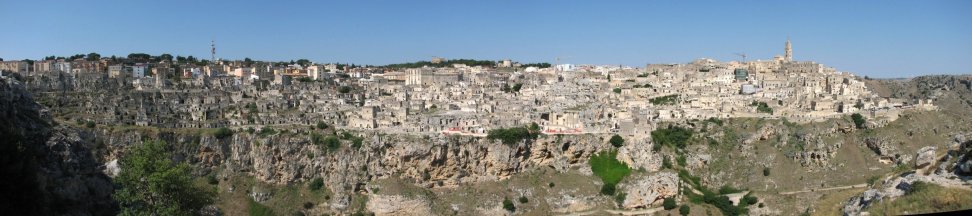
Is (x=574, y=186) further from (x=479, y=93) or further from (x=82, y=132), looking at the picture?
(x=82, y=132)

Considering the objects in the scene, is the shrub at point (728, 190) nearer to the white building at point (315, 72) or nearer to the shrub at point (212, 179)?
the shrub at point (212, 179)

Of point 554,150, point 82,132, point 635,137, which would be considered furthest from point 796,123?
point 82,132

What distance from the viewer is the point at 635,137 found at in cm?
3128

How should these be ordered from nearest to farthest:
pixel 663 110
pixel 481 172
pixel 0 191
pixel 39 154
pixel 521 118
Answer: pixel 0 191 → pixel 39 154 → pixel 481 172 → pixel 521 118 → pixel 663 110

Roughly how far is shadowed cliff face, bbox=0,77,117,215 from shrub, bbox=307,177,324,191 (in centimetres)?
993

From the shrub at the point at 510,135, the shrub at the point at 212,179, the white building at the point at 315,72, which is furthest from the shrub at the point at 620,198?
the white building at the point at 315,72

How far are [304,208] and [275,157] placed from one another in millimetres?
2699

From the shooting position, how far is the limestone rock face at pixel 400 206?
28031 millimetres

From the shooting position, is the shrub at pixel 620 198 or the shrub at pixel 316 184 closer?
the shrub at pixel 620 198

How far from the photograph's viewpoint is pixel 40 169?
54.5 ft

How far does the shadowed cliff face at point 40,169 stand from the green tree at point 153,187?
88 centimetres

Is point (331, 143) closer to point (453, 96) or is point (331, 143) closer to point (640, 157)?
point (453, 96)

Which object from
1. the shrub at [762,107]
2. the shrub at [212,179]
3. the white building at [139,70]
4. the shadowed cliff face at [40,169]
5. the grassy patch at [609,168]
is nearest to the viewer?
A: the shadowed cliff face at [40,169]

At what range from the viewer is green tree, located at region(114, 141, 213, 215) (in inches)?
711
